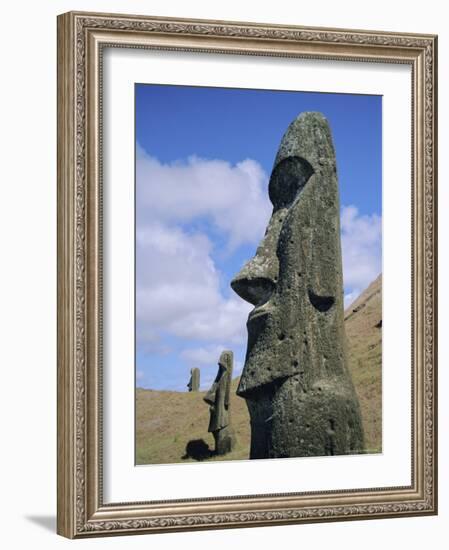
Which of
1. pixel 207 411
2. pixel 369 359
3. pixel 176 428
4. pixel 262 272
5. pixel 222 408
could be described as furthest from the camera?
pixel 222 408

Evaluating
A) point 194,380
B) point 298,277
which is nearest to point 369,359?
point 298,277

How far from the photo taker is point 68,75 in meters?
10.8

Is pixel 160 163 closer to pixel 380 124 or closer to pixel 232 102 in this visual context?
pixel 232 102

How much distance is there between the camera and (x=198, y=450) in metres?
12.2

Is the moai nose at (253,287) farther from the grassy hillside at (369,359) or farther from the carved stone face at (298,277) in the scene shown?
the grassy hillside at (369,359)

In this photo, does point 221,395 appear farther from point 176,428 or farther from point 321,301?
point 176,428

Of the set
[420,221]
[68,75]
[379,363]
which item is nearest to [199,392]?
[379,363]

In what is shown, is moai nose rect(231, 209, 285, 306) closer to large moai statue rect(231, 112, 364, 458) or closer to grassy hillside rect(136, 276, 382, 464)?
large moai statue rect(231, 112, 364, 458)

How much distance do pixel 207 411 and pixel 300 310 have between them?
129 cm

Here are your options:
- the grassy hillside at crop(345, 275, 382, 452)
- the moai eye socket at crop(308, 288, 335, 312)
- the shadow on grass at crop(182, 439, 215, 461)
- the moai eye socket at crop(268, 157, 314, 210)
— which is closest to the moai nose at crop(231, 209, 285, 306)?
the moai eye socket at crop(268, 157, 314, 210)

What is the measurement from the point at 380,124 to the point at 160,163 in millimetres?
1960

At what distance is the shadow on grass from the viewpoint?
11795mm

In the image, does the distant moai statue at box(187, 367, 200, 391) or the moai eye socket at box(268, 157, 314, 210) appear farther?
the moai eye socket at box(268, 157, 314, 210)

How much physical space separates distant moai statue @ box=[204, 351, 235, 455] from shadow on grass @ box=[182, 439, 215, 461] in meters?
0.11
